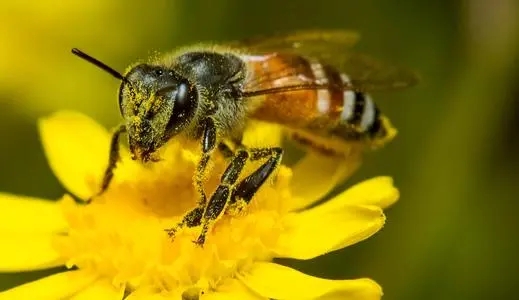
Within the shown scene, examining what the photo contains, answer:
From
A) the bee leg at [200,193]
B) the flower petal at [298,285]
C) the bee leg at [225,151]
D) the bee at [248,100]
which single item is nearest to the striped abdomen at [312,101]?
the bee at [248,100]

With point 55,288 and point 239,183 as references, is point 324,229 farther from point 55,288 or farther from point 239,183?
point 55,288

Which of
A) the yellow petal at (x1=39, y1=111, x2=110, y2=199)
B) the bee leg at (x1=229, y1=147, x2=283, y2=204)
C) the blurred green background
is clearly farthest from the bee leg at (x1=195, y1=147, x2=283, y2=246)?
the blurred green background

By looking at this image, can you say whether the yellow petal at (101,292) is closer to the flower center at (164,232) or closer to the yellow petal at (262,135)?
the flower center at (164,232)

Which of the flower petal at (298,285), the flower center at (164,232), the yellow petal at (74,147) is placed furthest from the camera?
the yellow petal at (74,147)

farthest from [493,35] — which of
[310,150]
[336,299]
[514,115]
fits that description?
[336,299]

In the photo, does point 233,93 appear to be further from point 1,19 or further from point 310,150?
point 1,19

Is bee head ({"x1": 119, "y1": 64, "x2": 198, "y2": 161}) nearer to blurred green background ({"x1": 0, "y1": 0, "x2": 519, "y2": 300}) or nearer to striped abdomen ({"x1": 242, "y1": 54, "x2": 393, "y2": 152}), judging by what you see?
striped abdomen ({"x1": 242, "y1": 54, "x2": 393, "y2": 152})
